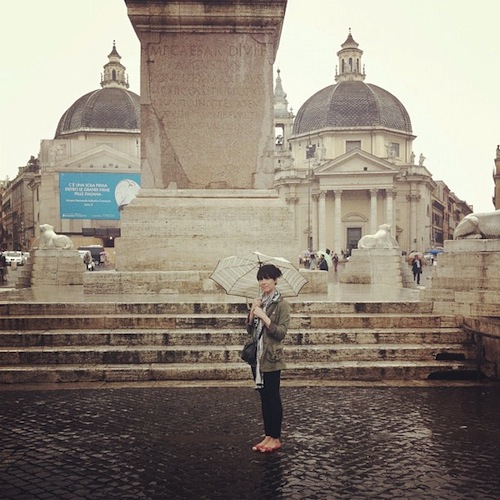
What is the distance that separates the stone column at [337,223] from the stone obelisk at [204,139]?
64803 millimetres

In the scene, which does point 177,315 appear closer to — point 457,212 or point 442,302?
point 442,302

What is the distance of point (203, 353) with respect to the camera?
731 cm

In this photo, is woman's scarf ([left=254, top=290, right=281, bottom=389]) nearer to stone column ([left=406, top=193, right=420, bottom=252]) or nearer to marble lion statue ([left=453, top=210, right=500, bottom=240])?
marble lion statue ([left=453, top=210, right=500, bottom=240])

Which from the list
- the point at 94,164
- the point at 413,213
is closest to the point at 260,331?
the point at 94,164

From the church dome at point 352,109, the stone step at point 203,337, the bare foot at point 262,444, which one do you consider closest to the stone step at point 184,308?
the stone step at point 203,337

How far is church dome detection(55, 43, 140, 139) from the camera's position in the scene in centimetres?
8294

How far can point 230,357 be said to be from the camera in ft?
24.0

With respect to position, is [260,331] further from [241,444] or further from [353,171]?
[353,171]

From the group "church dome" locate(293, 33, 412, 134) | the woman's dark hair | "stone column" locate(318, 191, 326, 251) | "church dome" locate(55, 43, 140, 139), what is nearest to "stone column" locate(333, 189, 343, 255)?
"stone column" locate(318, 191, 326, 251)

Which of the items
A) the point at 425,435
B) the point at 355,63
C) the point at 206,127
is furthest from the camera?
the point at 355,63

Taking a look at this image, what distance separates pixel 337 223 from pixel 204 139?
65.3 metres

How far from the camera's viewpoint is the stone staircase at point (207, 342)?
706 centimetres

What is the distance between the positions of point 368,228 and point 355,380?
233ft

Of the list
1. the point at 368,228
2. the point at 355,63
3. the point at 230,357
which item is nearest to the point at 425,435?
the point at 230,357
